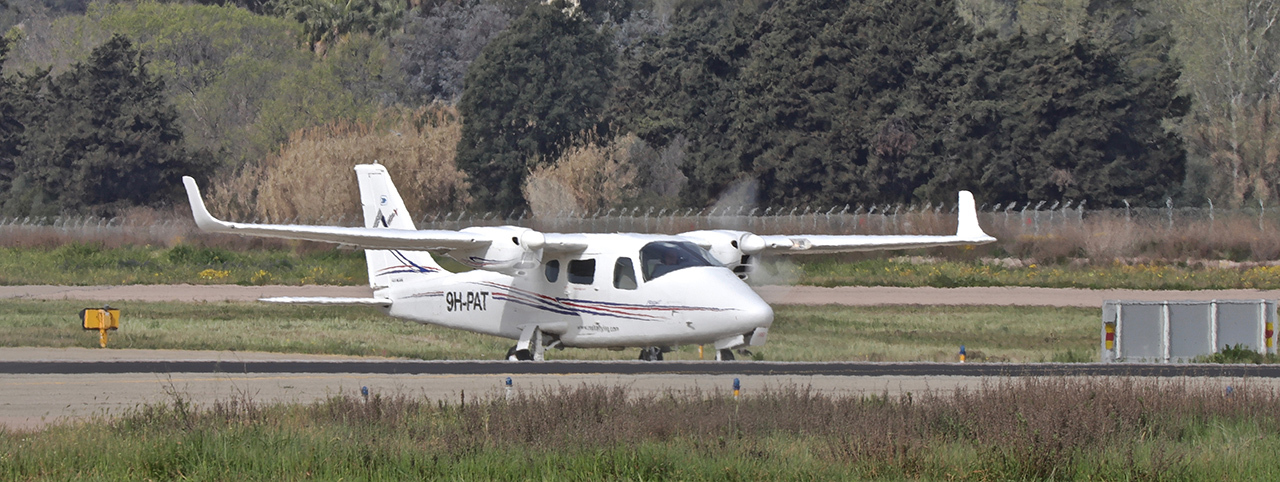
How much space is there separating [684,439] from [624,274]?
37.8 feet

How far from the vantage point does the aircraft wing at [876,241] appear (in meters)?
28.3

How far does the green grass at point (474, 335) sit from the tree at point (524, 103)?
33209 mm

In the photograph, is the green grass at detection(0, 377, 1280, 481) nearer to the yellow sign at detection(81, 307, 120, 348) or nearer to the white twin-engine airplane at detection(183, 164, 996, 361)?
the white twin-engine airplane at detection(183, 164, 996, 361)

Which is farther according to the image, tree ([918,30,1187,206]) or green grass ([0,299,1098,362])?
tree ([918,30,1187,206])

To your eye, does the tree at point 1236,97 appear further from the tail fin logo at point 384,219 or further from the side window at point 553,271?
the side window at point 553,271

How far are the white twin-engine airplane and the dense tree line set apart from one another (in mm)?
36408

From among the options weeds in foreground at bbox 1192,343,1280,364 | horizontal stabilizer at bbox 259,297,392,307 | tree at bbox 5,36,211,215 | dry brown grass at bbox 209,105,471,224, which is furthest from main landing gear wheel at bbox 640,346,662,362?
tree at bbox 5,36,211,215

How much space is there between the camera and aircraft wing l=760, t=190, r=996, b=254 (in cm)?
2834

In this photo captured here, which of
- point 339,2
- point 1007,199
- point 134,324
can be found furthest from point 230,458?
point 339,2

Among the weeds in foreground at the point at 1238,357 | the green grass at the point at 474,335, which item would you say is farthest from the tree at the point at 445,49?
the weeds in foreground at the point at 1238,357

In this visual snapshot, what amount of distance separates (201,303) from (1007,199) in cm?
3494

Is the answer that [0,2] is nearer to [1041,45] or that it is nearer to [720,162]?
[720,162]

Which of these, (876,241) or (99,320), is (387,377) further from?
(876,241)

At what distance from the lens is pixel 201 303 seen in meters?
44.2
